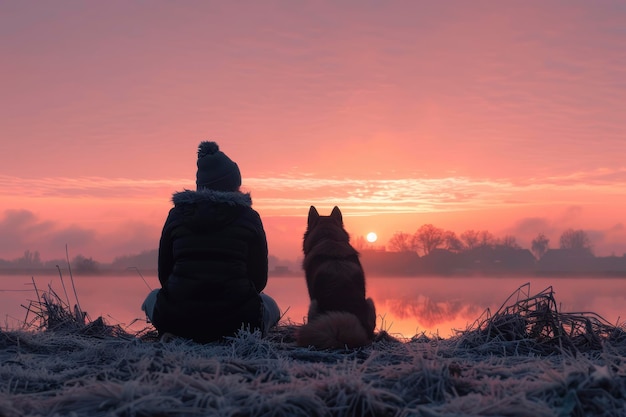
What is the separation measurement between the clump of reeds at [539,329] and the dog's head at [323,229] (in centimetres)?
202

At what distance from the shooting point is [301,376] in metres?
3.72

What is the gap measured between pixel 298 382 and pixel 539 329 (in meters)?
3.19

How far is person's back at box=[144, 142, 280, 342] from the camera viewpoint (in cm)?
564

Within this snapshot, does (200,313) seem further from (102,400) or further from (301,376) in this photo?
(102,400)

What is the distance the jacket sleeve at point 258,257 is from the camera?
599 centimetres

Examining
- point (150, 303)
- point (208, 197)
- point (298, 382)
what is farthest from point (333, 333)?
point (150, 303)

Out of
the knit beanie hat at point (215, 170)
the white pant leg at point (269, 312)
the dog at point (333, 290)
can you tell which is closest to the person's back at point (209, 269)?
the white pant leg at point (269, 312)

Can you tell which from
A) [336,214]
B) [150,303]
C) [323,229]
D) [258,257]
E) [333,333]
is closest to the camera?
[333,333]

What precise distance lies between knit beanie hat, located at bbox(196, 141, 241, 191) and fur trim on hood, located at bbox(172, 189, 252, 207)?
54cm

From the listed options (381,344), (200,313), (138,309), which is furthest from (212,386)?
(138,309)

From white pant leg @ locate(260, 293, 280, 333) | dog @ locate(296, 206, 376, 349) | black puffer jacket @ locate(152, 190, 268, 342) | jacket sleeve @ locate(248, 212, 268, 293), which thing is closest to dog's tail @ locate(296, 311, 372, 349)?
dog @ locate(296, 206, 376, 349)

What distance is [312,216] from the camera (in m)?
7.62

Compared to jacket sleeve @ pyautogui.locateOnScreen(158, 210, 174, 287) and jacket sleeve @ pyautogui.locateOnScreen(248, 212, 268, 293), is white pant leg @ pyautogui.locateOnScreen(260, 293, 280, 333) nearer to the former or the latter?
jacket sleeve @ pyautogui.locateOnScreen(248, 212, 268, 293)

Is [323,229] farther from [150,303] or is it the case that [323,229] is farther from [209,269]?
[150,303]
